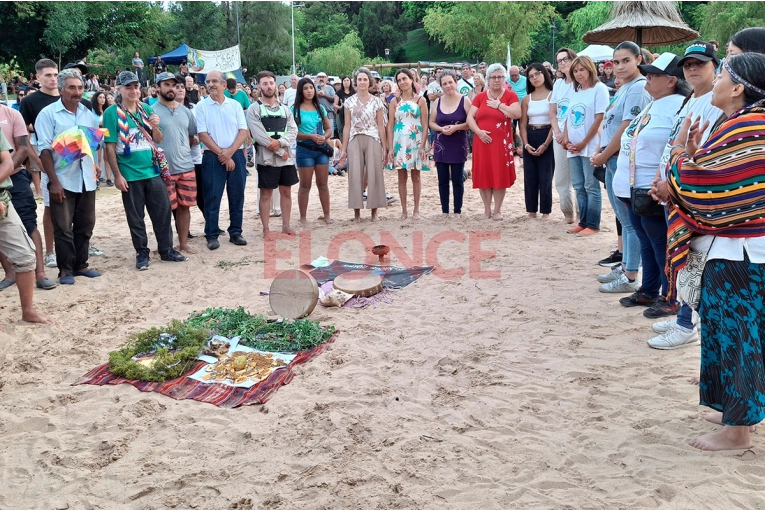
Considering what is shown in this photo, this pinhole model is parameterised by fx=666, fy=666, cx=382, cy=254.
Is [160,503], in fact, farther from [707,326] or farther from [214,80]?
[214,80]

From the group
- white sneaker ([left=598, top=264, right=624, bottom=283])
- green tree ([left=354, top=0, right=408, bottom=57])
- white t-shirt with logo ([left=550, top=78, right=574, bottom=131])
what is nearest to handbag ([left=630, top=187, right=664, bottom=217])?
white sneaker ([left=598, top=264, right=624, bottom=283])

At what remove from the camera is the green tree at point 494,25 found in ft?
137

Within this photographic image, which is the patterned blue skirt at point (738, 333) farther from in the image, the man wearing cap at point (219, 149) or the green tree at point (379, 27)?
the green tree at point (379, 27)

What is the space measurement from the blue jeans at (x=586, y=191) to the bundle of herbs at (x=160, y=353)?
4.54m

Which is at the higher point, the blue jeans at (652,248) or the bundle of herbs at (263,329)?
the blue jeans at (652,248)

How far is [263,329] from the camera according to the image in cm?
505

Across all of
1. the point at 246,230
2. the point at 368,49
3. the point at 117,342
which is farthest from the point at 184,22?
the point at 117,342

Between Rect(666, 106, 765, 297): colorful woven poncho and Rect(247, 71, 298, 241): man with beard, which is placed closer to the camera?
Rect(666, 106, 765, 297): colorful woven poncho

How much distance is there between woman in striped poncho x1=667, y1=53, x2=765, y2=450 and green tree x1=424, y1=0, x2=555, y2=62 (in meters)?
39.6

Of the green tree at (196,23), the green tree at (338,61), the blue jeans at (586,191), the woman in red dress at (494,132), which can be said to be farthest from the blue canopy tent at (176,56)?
the blue jeans at (586,191)

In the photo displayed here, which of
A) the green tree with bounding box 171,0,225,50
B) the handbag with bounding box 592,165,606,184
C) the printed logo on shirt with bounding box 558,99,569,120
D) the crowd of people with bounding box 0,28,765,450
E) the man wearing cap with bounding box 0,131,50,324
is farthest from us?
the green tree with bounding box 171,0,225,50

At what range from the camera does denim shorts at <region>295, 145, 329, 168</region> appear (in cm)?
847

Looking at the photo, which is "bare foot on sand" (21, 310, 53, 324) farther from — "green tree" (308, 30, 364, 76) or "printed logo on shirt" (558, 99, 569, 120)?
"green tree" (308, 30, 364, 76)

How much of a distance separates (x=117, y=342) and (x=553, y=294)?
3.58 m
